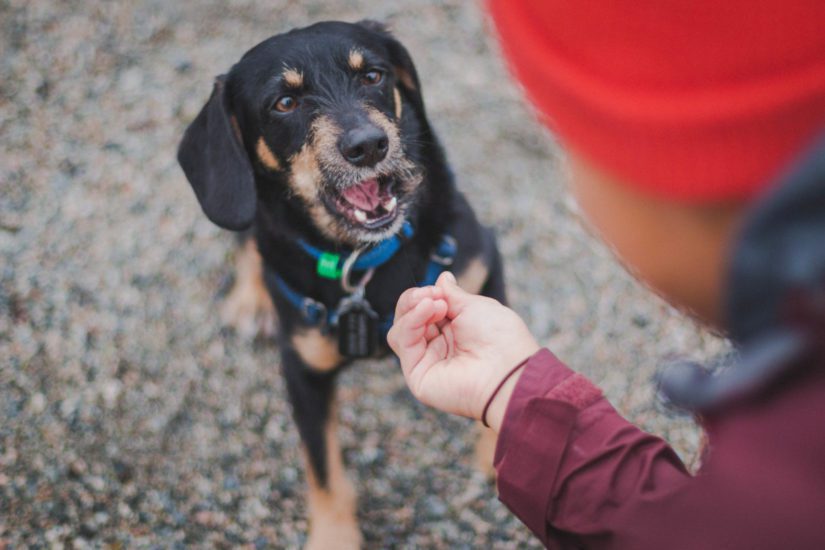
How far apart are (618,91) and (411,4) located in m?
4.12

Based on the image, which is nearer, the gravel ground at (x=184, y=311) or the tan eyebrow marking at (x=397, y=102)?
the tan eyebrow marking at (x=397, y=102)

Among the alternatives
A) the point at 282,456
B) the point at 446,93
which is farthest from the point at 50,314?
the point at 446,93

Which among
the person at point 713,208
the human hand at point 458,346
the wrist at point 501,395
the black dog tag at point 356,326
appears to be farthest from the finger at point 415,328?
the black dog tag at point 356,326

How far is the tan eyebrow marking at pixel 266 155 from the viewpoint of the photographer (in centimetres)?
238

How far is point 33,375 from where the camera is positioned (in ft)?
10.8

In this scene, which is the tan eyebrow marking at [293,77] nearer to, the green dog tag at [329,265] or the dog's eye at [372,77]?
the dog's eye at [372,77]

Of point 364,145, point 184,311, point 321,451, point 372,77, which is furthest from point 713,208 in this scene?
point 184,311

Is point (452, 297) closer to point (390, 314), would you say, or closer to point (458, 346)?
point (458, 346)

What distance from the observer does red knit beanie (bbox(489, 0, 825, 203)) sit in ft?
2.80

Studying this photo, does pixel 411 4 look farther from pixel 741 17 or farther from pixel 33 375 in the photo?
pixel 741 17

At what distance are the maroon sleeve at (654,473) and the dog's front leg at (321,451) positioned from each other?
1.23 m

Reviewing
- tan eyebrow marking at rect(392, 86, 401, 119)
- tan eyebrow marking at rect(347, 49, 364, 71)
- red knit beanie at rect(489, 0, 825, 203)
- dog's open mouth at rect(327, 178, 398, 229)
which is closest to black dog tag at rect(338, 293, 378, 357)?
dog's open mouth at rect(327, 178, 398, 229)

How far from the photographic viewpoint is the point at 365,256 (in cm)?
238

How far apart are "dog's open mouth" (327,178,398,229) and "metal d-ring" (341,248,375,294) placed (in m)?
0.12
